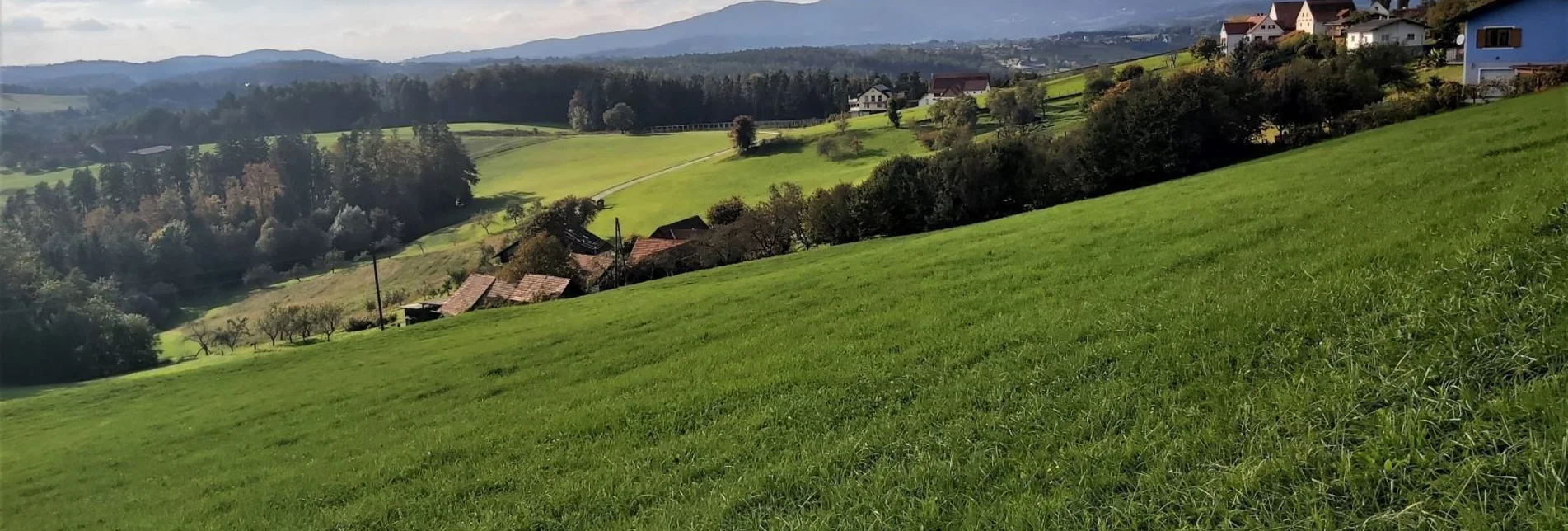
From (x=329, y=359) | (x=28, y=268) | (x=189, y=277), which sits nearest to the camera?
(x=329, y=359)

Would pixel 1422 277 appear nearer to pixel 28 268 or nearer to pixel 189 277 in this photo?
pixel 28 268

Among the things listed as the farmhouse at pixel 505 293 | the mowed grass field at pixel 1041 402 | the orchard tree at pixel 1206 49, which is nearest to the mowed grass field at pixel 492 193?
the farmhouse at pixel 505 293

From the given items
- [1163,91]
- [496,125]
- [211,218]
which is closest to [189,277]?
[211,218]

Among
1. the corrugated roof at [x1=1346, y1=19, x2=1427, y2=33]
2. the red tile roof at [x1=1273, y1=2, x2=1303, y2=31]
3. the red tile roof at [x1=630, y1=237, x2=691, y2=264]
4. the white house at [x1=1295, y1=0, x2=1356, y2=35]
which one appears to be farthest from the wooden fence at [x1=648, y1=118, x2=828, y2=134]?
the red tile roof at [x1=630, y1=237, x2=691, y2=264]

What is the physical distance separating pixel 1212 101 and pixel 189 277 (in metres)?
90.7

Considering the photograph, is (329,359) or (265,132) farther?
(265,132)

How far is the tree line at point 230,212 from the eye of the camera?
80.2 meters

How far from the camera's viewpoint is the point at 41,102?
171875mm

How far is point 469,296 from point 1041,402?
40.6 metres

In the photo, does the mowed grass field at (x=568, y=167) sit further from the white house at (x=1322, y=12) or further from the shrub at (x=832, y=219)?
the white house at (x=1322, y=12)

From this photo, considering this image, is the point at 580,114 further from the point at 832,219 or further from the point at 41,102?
the point at 41,102

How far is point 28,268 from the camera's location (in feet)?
190

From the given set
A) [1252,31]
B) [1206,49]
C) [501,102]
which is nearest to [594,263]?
[1206,49]

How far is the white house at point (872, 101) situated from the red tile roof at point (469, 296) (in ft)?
281
